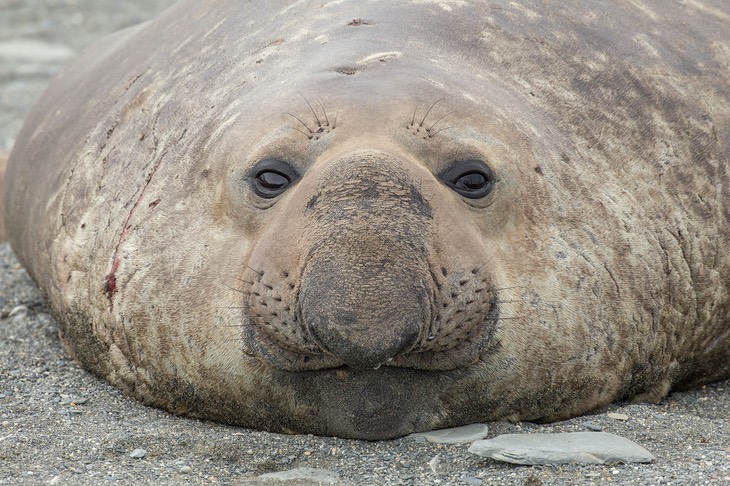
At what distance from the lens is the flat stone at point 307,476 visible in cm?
351

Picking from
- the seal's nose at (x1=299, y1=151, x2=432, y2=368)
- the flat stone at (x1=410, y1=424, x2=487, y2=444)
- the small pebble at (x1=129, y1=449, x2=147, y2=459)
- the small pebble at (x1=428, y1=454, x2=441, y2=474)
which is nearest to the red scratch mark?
the small pebble at (x1=129, y1=449, x2=147, y2=459)

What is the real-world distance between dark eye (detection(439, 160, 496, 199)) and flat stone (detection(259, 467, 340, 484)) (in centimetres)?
92

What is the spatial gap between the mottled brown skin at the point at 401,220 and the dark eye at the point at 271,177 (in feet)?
0.12

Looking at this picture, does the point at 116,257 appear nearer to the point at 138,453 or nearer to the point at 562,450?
the point at 138,453

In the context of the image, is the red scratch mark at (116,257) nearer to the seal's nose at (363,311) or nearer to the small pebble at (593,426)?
the seal's nose at (363,311)

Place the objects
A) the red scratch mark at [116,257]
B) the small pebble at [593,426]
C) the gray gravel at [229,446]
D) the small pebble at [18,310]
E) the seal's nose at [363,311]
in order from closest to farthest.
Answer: the seal's nose at [363,311]
the gray gravel at [229,446]
the small pebble at [593,426]
the red scratch mark at [116,257]
the small pebble at [18,310]

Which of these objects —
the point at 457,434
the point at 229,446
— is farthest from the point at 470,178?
the point at 229,446

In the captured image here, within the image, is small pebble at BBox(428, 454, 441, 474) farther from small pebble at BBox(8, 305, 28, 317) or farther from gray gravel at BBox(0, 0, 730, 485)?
small pebble at BBox(8, 305, 28, 317)

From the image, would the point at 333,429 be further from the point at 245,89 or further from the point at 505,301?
the point at 245,89

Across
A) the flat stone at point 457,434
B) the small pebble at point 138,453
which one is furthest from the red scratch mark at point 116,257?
the flat stone at point 457,434

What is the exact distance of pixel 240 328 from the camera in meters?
3.79

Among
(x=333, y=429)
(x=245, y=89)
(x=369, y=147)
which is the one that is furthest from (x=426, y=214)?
(x=245, y=89)

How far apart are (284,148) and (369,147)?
0.30 m

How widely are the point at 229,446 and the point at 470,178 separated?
3.56 feet
